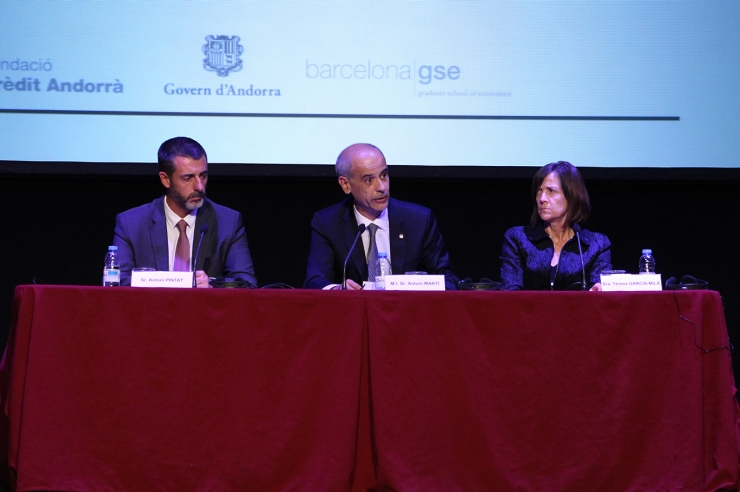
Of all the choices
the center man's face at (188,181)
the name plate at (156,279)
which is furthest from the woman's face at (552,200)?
the name plate at (156,279)

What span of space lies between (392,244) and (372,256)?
0.54 feet

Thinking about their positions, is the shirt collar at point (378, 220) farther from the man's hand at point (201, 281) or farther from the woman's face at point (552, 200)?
the man's hand at point (201, 281)

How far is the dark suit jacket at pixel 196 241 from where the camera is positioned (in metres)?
3.30

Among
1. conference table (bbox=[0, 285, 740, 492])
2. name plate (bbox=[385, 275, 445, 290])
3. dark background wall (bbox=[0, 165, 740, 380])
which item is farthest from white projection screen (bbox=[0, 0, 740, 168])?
conference table (bbox=[0, 285, 740, 492])

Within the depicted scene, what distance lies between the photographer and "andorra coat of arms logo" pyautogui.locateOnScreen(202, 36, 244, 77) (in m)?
3.87

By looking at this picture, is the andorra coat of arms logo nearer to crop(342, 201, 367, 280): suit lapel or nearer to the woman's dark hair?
crop(342, 201, 367, 280): suit lapel

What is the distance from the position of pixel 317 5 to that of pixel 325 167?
31.5 inches

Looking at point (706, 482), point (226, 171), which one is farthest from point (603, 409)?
point (226, 171)

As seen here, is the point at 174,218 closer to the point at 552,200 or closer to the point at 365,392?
the point at 365,392

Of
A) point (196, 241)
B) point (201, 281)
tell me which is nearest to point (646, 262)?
point (201, 281)

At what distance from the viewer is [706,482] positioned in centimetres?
227

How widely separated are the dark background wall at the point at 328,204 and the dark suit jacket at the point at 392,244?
72 centimetres

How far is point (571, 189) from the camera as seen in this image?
10.6 feet

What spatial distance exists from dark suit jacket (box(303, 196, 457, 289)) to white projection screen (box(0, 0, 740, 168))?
0.49 meters
